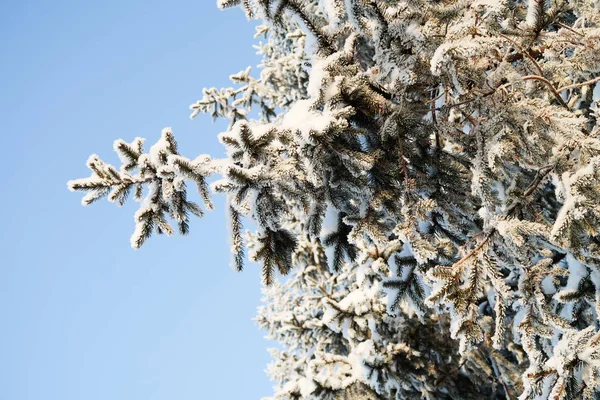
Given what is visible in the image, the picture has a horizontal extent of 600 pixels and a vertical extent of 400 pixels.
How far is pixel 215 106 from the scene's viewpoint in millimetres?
7422

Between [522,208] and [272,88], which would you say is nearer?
[522,208]

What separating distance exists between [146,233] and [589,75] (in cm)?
369

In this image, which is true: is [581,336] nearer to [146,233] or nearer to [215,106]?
[146,233]

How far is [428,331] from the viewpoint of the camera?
21.6 feet

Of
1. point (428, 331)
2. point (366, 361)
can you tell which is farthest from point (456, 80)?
point (428, 331)

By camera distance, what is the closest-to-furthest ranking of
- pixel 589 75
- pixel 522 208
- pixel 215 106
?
pixel 522 208 < pixel 589 75 < pixel 215 106

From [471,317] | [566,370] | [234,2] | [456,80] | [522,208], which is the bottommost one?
[566,370]

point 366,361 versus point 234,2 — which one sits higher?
point 234,2

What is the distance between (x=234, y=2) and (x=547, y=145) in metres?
2.23

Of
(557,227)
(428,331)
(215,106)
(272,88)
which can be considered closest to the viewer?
(557,227)

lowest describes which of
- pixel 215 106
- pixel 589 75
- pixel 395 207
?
pixel 395 207

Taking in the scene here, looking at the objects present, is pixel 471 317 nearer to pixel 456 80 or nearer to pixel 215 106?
pixel 456 80

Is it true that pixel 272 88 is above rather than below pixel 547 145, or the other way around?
above

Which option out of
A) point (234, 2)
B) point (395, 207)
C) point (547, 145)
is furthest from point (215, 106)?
point (547, 145)
